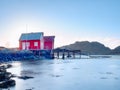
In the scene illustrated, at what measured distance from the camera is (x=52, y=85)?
2659 centimetres

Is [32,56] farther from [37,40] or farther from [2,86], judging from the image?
[2,86]

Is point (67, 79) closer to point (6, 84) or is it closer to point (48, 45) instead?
point (6, 84)

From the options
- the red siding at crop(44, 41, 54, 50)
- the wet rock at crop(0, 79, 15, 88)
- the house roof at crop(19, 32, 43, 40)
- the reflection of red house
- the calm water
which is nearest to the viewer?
the wet rock at crop(0, 79, 15, 88)

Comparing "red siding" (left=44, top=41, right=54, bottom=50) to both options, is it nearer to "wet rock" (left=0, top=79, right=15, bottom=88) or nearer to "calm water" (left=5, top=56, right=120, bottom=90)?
"calm water" (left=5, top=56, right=120, bottom=90)

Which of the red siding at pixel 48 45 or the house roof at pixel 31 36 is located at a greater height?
the house roof at pixel 31 36

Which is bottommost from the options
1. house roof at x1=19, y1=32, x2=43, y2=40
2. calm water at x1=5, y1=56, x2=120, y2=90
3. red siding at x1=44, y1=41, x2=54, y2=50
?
calm water at x1=5, y1=56, x2=120, y2=90

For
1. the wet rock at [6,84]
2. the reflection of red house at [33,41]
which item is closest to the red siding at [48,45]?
the reflection of red house at [33,41]

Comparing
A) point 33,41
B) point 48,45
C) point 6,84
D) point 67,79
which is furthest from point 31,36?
point 6,84

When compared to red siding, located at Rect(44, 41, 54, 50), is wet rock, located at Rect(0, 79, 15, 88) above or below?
below

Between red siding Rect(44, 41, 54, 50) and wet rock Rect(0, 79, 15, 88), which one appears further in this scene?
red siding Rect(44, 41, 54, 50)

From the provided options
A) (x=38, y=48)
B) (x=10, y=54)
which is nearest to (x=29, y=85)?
(x=10, y=54)

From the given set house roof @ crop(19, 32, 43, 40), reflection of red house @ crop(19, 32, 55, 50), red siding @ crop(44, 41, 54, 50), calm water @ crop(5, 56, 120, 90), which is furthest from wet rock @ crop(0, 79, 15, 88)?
red siding @ crop(44, 41, 54, 50)

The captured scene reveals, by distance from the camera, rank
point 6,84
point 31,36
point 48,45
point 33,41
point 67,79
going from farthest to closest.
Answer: point 48,45
point 31,36
point 33,41
point 67,79
point 6,84

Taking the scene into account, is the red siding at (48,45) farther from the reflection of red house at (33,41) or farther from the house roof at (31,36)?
the house roof at (31,36)
